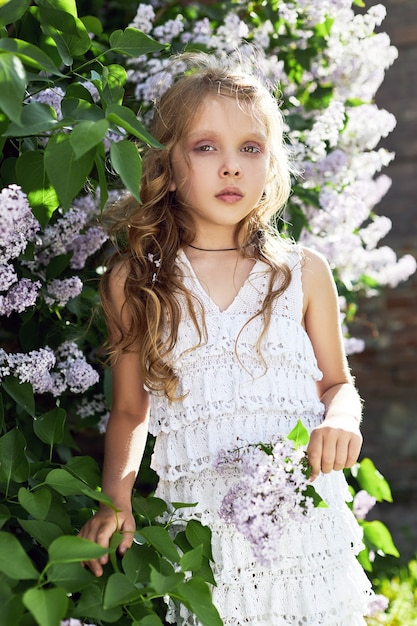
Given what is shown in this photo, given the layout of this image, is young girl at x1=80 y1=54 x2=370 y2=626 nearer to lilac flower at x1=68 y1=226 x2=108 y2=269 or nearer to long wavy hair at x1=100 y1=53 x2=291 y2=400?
long wavy hair at x1=100 y1=53 x2=291 y2=400

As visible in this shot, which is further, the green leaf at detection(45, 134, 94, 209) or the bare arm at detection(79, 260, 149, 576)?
the bare arm at detection(79, 260, 149, 576)

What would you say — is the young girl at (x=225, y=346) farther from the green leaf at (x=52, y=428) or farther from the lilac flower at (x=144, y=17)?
the lilac flower at (x=144, y=17)

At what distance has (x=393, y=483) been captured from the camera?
425cm

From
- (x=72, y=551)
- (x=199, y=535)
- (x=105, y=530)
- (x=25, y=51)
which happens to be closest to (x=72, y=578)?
(x=72, y=551)

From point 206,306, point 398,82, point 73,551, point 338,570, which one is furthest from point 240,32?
point 398,82

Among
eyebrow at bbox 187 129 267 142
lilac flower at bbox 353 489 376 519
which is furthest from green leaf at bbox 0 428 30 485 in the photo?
lilac flower at bbox 353 489 376 519

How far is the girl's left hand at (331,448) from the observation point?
1387 mm

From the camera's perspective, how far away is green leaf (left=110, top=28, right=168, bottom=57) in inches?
52.3

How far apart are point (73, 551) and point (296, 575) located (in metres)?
0.59

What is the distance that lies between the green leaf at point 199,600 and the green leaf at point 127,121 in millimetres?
574

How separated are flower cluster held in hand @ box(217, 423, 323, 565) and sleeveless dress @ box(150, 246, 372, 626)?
196mm

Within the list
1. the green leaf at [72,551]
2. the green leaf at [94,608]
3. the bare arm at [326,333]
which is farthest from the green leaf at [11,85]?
the bare arm at [326,333]

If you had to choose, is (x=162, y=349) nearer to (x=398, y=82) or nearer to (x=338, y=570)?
(x=338, y=570)

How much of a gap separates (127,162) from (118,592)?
54cm
